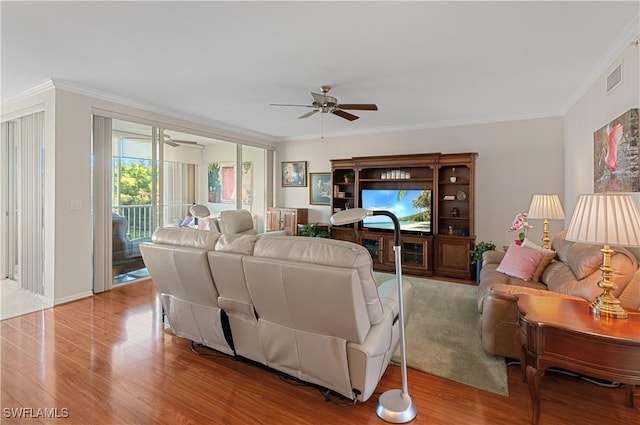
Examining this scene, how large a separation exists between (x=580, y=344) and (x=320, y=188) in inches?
228

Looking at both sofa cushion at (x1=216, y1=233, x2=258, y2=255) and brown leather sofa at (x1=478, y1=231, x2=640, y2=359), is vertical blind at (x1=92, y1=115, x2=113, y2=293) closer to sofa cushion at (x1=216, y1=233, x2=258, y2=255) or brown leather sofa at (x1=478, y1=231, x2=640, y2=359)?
sofa cushion at (x1=216, y1=233, x2=258, y2=255)

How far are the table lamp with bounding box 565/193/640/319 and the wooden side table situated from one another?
10 centimetres

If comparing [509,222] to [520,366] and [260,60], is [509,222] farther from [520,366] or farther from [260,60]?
[260,60]

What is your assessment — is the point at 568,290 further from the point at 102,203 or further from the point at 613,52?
the point at 102,203

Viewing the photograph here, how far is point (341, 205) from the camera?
6672 mm

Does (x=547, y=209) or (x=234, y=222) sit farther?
(x=234, y=222)

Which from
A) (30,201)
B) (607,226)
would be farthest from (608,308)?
(30,201)

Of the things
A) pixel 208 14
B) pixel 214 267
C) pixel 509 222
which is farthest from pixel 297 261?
pixel 509 222

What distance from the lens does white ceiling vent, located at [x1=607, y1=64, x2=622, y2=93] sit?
275 cm

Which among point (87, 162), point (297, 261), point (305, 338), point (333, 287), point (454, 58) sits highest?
point (454, 58)

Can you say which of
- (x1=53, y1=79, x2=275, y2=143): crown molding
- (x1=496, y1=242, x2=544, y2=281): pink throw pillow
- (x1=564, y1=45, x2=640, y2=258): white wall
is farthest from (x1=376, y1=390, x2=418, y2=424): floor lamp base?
(x1=53, y1=79, x2=275, y2=143): crown molding

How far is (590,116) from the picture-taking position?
140 inches

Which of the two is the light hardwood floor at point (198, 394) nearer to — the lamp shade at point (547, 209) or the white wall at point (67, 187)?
the white wall at point (67, 187)

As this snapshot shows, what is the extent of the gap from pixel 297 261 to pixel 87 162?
370cm
